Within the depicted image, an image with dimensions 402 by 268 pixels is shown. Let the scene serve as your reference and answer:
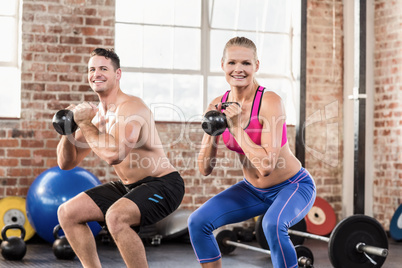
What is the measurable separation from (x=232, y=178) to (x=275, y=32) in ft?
5.80

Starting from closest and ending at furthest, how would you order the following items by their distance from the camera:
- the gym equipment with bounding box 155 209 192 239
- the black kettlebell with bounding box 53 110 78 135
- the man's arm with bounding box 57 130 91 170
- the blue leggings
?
the blue leggings
the black kettlebell with bounding box 53 110 78 135
the man's arm with bounding box 57 130 91 170
the gym equipment with bounding box 155 209 192 239

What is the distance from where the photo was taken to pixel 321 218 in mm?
6344

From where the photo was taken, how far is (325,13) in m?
6.68

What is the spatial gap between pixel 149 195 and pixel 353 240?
183cm

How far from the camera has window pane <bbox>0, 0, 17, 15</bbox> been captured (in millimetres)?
5719

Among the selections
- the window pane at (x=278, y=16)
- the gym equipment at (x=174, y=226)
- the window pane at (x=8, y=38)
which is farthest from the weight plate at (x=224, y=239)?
the window pane at (x=8, y=38)

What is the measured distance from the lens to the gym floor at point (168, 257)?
14.8 feet

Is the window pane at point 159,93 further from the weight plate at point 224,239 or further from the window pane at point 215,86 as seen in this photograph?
the weight plate at point 224,239

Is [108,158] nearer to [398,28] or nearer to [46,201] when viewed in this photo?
[46,201]

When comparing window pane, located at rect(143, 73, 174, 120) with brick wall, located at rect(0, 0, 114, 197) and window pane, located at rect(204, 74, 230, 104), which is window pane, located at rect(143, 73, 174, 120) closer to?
window pane, located at rect(204, 74, 230, 104)

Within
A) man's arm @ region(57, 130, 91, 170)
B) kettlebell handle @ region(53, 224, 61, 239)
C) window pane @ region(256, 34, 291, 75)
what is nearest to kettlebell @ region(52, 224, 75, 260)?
kettlebell handle @ region(53, 224, 61, 239)

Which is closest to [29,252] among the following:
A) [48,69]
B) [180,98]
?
[48,69]

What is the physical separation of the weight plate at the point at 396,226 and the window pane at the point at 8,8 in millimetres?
4460

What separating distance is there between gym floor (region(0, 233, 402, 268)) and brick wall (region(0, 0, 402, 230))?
27.2 inches
